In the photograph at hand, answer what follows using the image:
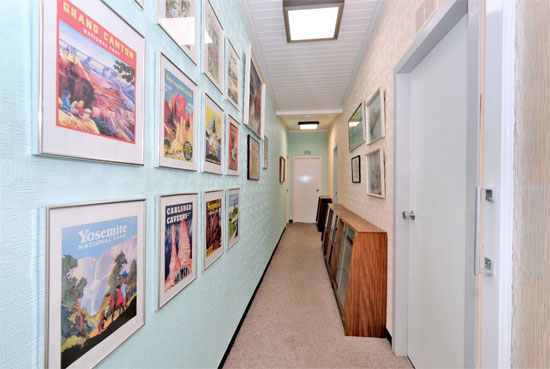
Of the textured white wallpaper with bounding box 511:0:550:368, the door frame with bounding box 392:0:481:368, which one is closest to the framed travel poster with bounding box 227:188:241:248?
the door frame with bounding box 392:0:481:368

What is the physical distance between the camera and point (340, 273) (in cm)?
259

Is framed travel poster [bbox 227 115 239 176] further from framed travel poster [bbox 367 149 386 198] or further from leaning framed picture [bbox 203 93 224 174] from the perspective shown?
framed travel poster [bbox 367 149 386 198]

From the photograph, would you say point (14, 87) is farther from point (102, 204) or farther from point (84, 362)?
point (84, 362)

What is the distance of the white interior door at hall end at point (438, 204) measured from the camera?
4.08ft

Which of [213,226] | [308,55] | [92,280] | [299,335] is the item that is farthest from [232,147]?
[308,55]

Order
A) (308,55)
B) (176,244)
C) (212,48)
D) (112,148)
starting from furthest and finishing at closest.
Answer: (308,55), (212,48), (176,244), (112,148)

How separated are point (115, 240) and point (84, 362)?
303 mm

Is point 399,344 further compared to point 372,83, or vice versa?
point 372,83

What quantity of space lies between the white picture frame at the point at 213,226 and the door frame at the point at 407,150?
1254mm

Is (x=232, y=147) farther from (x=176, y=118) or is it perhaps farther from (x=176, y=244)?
(x=176, y=244)

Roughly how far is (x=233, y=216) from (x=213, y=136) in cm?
68

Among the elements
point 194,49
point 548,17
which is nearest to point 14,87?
point 194,49

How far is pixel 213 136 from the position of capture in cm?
145

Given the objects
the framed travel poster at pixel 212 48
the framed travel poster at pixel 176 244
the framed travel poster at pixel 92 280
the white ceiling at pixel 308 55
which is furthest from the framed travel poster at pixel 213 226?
the white ceiling at pixel 308 55
